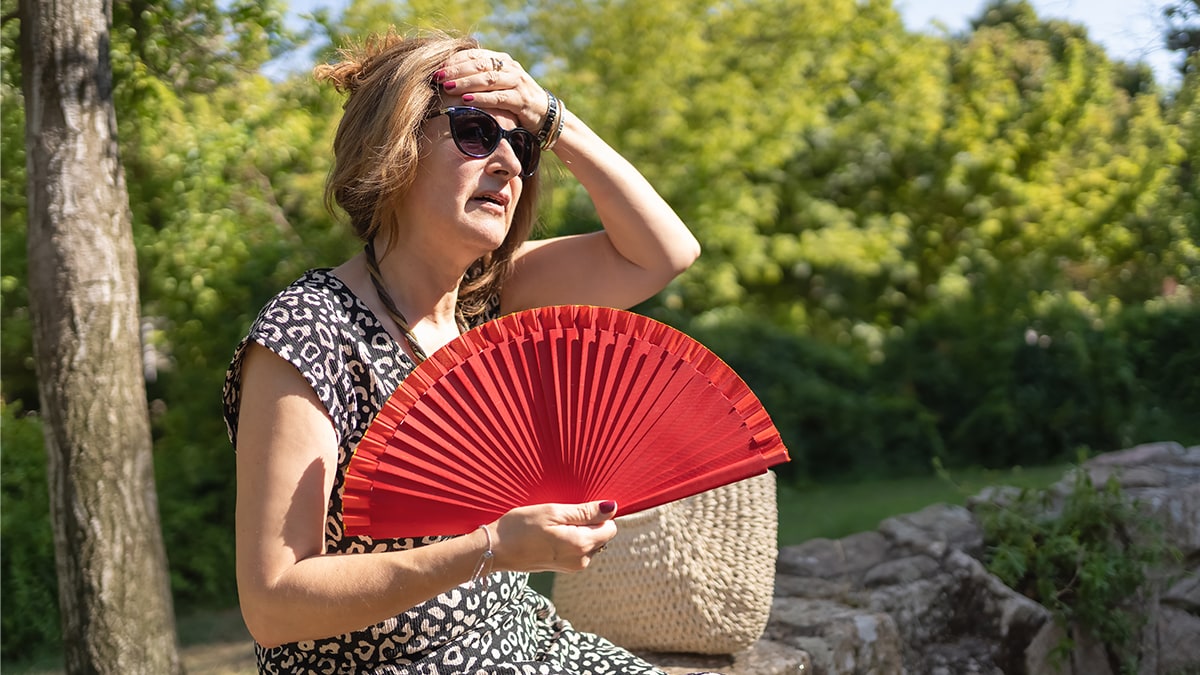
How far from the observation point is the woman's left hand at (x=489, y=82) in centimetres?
201

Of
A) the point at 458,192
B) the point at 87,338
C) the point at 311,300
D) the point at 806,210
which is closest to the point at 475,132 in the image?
the point at 458,192

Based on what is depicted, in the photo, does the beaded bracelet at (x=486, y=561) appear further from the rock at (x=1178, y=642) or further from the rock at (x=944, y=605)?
the rock at (x=1178, y=642)

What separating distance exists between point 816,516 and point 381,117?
6807 mm

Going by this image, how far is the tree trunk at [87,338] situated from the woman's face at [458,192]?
224cm

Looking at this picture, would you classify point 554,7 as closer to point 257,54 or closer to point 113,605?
point 257,54

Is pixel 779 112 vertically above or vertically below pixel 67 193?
above

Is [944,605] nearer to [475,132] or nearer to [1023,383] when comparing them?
[475,132]

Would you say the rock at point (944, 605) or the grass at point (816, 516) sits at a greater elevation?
the rock at point (944, 605)

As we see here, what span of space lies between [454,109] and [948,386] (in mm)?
10068

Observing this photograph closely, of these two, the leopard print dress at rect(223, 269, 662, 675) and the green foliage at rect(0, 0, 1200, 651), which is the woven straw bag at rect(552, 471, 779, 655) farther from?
the green foliage at rect(0, 0, 1200, 651)

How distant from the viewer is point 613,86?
13.2 meters

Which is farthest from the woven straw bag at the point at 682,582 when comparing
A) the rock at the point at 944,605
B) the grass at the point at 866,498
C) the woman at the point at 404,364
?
the grass at the point at 866,498

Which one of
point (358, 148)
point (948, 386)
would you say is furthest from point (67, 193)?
point (948, 386)

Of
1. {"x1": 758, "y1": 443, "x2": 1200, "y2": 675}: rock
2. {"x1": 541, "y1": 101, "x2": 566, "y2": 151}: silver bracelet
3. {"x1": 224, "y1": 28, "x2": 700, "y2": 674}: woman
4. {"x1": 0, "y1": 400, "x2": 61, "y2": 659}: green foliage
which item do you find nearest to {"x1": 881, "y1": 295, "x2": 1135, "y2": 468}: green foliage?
{"x1": 758, "y1": 443, "x2": 1200, "y2": 675}: rock
